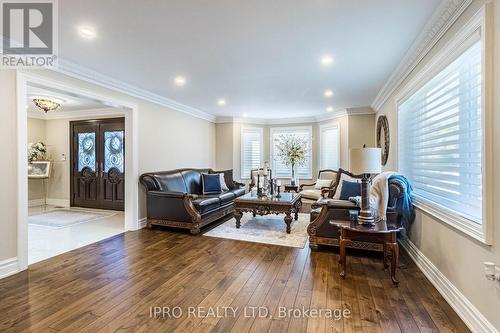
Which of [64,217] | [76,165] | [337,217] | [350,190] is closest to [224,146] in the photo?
[76,165]

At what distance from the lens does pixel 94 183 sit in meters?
6.39

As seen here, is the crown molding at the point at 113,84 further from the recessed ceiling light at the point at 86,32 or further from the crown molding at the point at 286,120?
the crown molding at the point at 286,120

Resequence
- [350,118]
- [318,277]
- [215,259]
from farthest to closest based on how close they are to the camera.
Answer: [350,118], [215,259], [318,277]

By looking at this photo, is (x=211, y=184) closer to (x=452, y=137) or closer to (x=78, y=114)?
(x=78, y=114)

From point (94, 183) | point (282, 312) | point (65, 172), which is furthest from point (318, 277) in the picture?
point (65, 172)

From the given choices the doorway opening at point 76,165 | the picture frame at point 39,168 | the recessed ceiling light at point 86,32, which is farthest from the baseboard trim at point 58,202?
the recessed ceiling light at point 86,32

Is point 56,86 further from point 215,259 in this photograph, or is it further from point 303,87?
point 303,87

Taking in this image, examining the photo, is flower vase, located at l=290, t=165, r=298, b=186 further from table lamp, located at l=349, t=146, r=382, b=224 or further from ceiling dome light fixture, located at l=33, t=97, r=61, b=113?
ceiling dome light fixture, located at l=33, t=97, r=61, b=113

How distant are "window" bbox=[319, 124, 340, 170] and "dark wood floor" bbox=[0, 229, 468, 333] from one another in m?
3.90

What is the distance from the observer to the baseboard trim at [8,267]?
8.61ft

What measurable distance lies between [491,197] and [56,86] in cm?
455

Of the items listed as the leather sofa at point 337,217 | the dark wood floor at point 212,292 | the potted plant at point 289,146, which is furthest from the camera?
the potted plant at point 289,146

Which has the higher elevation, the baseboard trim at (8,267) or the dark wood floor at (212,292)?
the baseboard trim at (8,267)

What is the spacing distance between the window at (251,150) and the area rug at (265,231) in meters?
2.72
